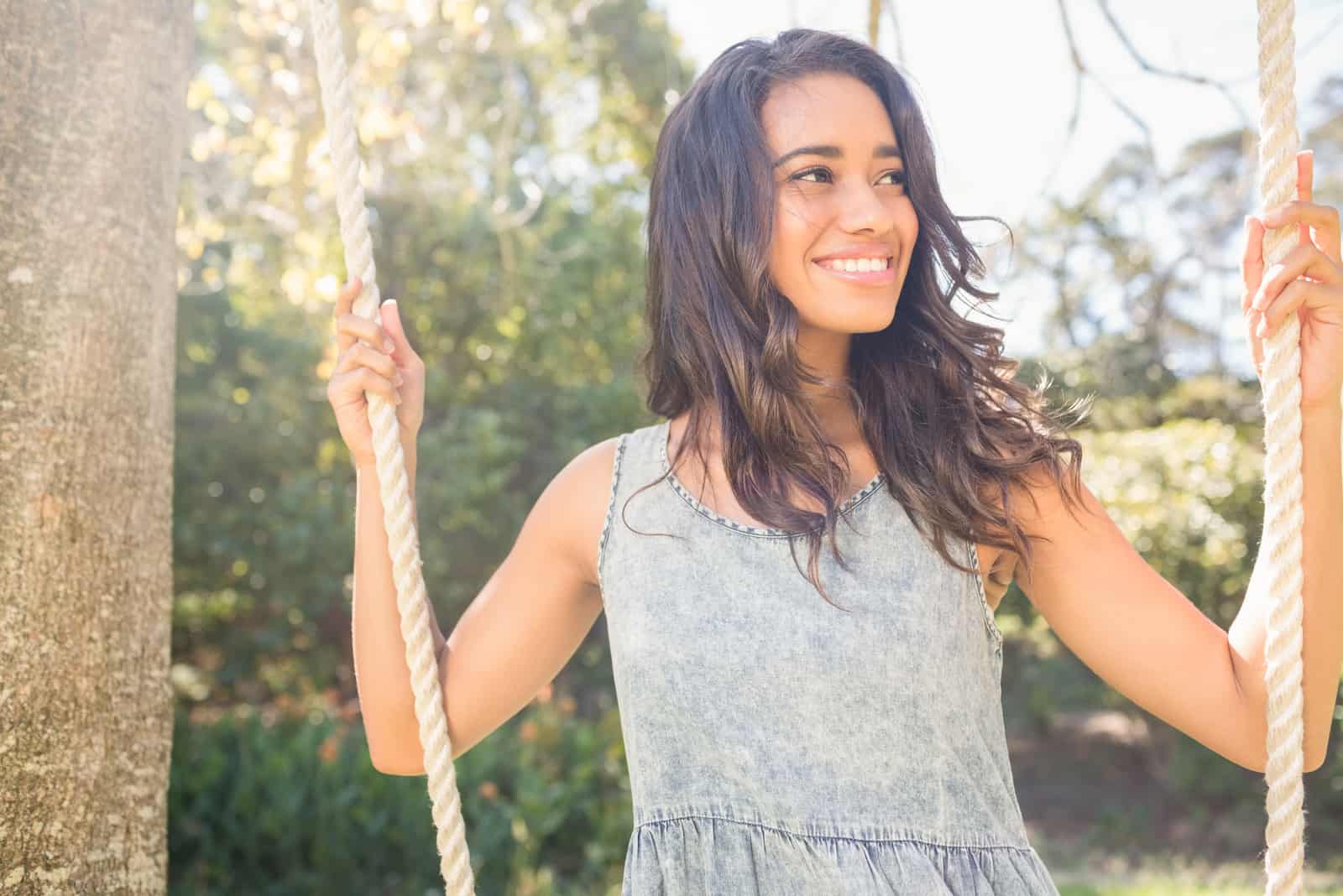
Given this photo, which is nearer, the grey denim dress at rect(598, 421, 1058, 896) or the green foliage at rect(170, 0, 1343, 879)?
the grey denim dress at rect(598, 421, 1058, 896)

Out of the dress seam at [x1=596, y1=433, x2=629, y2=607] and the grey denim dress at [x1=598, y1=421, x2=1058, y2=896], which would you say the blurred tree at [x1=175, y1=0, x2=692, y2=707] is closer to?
the dress seam at [x1=596, y1=433, x2=629, y2=607]

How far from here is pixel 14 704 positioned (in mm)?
1479

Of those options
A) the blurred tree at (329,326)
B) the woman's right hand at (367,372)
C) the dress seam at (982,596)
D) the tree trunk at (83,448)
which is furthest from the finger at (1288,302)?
the blurred tree at (329,326)

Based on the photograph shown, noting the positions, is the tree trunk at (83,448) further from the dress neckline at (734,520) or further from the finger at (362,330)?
the dress neckline at (734,520)

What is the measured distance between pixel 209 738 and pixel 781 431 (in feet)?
10.6

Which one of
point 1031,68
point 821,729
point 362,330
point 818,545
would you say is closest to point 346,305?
point 362,330

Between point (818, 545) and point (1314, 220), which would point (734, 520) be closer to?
point (818, 545)

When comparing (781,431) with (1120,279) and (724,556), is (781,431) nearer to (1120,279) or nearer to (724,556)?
(724,556)

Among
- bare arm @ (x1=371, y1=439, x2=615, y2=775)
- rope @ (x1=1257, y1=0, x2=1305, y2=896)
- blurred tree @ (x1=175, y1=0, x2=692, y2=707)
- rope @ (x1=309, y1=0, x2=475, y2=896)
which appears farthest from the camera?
blurred tree @ (x1=175, y1=0, x2=692, y2=707)

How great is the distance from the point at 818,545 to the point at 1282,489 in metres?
0.52

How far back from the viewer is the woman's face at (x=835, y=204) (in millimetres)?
1562

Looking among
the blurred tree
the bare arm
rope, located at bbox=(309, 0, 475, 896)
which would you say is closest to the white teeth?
the bare arm

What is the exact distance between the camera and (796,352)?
1649 mm

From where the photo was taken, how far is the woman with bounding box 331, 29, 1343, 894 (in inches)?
57.1
